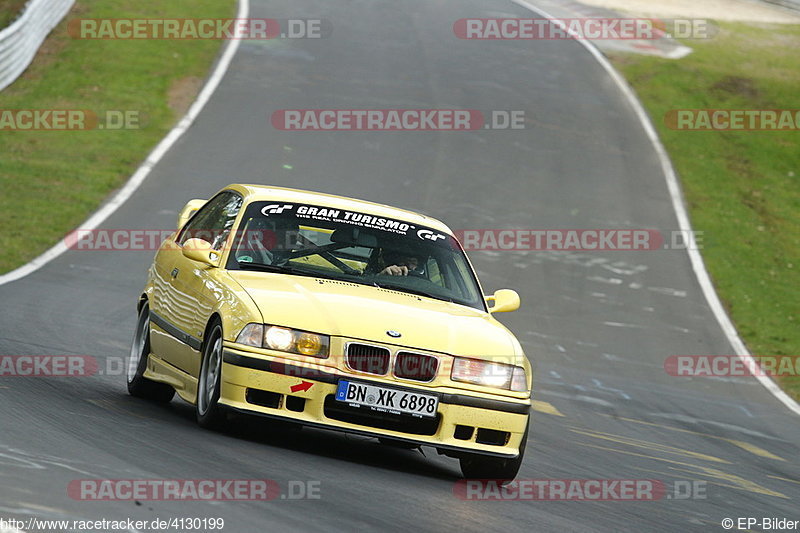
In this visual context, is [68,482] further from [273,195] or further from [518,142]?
[518,142]

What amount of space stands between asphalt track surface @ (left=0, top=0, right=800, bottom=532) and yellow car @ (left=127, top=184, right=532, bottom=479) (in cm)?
32

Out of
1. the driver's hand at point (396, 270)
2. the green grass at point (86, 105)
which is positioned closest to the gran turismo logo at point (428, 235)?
the driver's hand at point (396, 270)

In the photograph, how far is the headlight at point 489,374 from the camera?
754 centimetres

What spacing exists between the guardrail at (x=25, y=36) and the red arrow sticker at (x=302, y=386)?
19626 mm

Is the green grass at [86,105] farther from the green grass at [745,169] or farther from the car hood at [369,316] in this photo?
the green grass at [745,169]

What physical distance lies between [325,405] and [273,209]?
1.91 metres

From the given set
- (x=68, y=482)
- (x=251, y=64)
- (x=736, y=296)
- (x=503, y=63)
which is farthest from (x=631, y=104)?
(x=68, y=482)

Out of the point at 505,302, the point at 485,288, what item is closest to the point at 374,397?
the point at 505,302

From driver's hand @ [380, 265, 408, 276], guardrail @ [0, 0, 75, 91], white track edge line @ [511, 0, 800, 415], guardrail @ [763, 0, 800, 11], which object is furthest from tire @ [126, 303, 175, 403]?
guardrail @ [763, 0, 800, 11]

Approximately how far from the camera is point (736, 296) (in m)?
19.7

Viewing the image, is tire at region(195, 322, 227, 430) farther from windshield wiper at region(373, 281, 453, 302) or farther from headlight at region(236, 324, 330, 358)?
windshield wiper at region(373, 281, 453, 302)

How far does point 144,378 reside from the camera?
9234mm

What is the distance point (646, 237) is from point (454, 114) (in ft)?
23.2

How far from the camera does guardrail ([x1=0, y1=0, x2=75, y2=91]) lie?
25.8 meters
